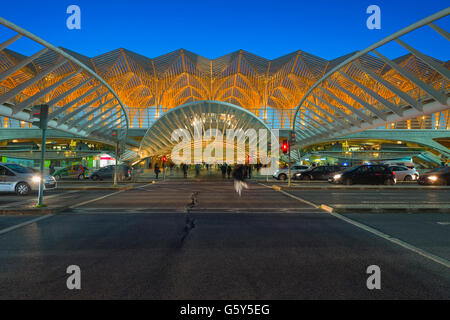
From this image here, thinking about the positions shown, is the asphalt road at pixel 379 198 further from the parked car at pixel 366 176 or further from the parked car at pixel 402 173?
the parked car at pixel 402 173

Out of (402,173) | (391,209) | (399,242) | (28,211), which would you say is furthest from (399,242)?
(402,173)

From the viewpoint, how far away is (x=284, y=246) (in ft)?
16.8

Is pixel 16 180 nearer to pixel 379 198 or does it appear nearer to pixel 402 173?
pixel 379 198

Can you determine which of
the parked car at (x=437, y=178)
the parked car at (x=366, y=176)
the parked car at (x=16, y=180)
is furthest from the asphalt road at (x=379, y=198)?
the parked car at (x=16, y=180)

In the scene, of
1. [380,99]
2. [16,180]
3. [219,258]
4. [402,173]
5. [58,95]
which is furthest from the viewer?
[58,95]

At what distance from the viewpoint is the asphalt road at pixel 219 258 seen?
326 centimetres

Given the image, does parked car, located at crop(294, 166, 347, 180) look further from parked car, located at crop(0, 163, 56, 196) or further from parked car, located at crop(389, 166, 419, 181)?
parked car, located at crop(0, 163, 56, 196)

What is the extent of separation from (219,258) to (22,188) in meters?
13.8

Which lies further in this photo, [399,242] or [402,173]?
[402,173]

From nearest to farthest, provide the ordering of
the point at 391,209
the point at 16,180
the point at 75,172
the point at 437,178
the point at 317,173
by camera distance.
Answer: the point at 391,209
the point at 16,180
the point at 437,178
the point at 317,173
the point at 75,172

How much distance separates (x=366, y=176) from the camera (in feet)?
68.7
